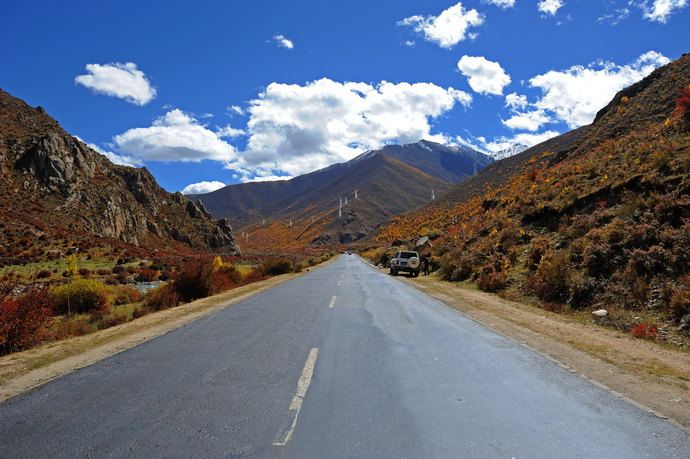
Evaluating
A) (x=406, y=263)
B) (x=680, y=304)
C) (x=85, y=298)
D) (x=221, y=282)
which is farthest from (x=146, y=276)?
(x=680, y=304)

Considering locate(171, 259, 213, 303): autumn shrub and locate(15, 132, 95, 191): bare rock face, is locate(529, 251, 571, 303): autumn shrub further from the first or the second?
locate(15, 132, 95, 191): bare rock face

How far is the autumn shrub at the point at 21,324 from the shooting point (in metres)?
9.48

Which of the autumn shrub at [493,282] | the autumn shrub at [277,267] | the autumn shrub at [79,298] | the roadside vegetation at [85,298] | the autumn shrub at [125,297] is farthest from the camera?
the autumn shrub at [277,267]

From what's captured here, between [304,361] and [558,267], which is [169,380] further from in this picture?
[558,267]

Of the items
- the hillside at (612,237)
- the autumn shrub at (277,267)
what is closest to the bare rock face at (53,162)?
the autumn shrub at (277,267)

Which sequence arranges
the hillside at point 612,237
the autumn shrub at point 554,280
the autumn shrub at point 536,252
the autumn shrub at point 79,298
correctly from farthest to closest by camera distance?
the autumn shrub at point 536,252 < the autumn shrub at point 79,298 < the autumn shrub at point 554,280 < the hillside at point 612,237

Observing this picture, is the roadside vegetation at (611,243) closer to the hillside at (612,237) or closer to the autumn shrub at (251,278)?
the hillside at (612,237)

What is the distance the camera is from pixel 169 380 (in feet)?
20.6

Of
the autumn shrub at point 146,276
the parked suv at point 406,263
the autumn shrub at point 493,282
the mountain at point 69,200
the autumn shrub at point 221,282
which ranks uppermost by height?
the mountain at point 69,200

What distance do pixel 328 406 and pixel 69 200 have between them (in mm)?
67340

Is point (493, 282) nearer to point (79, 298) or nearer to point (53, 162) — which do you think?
point (79, 298)

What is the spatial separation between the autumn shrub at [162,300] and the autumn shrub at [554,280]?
14.9 metres

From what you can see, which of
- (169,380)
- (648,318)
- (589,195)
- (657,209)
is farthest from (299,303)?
(589,195)

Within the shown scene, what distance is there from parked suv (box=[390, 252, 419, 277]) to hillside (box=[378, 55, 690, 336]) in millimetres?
Result: 3002
